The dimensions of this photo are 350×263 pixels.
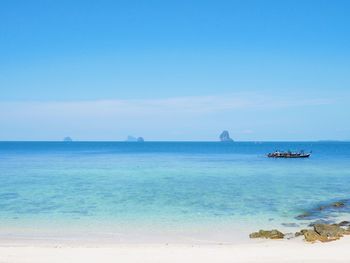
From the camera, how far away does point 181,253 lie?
1385cm

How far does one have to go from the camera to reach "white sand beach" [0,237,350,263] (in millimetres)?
12883

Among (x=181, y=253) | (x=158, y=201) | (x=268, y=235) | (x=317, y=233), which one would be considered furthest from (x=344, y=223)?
(x=158, y=201)

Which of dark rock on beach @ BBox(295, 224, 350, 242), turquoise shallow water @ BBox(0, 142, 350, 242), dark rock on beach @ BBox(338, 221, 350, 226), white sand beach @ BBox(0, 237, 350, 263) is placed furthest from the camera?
turquoise shallow water @ BBox(0, 142, 350, 242)

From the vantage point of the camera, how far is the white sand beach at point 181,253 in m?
12.9

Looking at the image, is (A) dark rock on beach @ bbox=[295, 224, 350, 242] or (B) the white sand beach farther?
(A) dark rock on beach @ bbox=[295, 224, 350, 242]

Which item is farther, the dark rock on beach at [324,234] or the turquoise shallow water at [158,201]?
the turquoise shallow water at [158,201]

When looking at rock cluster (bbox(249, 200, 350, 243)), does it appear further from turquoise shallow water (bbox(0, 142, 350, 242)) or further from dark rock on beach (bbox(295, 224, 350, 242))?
turquoise shallow water (bbox(0, 142, 350, 242))

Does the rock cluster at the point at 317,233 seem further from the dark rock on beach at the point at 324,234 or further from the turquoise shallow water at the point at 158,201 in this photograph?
the turquoise shallow water at the point at 158,201

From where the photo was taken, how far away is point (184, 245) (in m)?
15.9

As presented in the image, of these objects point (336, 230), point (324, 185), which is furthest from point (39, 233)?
point (324, 185)

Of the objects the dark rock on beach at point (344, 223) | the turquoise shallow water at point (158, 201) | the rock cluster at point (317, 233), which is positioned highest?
the rock cluster at point (317, 233)

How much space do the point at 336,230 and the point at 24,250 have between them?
12.2 m

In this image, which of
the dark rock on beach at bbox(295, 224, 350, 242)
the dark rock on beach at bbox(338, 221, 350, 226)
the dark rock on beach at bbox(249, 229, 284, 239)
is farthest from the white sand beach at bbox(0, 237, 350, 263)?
the dark rock on beach at bbox(338, 221, 350, 226)

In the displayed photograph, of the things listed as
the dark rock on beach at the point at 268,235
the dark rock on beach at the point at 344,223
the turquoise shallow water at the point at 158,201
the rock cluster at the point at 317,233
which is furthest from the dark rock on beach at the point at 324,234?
the turquoise shallow water at the point at 158,201
